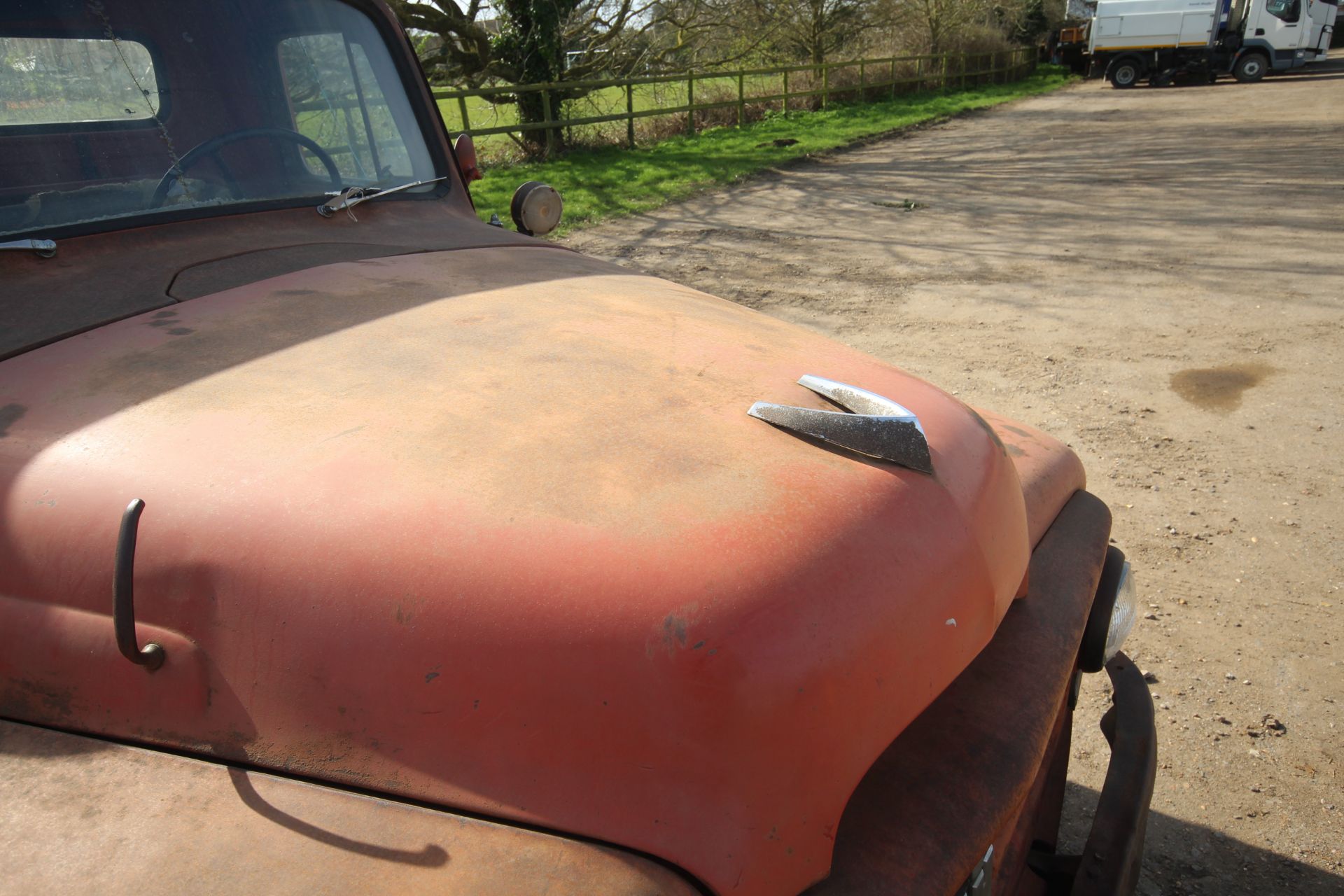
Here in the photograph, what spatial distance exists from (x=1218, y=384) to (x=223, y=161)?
5.03 meters

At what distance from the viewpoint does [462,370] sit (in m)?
1.42

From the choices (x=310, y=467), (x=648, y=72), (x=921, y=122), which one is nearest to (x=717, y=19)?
(x=648, y=72)

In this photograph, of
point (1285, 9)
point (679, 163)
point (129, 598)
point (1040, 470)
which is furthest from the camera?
point (1285, 9)

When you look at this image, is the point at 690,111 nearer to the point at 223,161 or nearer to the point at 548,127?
the point at 548,127

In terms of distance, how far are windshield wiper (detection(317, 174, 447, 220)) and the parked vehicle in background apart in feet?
1.67

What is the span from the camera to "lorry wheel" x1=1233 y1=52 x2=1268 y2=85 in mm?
25594

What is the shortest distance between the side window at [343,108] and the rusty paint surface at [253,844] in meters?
1.54

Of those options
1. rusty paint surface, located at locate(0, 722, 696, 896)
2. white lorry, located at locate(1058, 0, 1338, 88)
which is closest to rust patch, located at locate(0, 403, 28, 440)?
rusty paint surface, located at locate(0, 722, 696, 896)

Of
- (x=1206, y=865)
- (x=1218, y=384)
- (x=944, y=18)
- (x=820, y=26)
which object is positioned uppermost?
(x=944, y=18)

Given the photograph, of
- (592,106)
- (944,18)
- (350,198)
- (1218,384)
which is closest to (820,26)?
(944,18)

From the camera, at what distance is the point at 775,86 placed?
21.1 m

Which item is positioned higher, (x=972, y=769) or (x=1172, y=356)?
(x=972, y=769)

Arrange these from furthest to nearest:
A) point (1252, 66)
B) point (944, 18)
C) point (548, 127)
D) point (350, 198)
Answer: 1. point (944, 18)
2. point (1252, 66)
3. point (548, 127)
4. point (350, 198)

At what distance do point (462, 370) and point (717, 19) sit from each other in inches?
715
